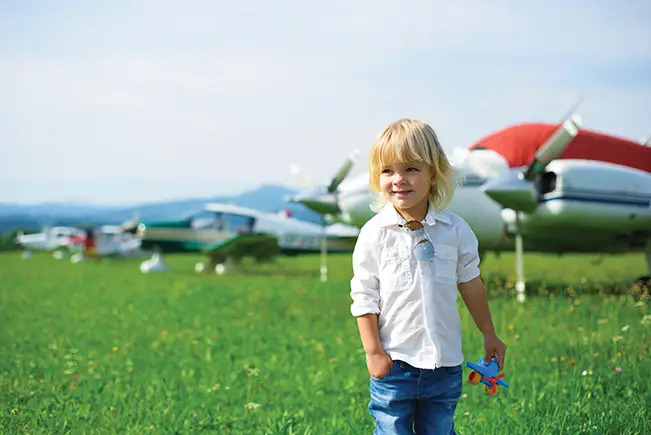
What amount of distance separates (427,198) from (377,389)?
2.42 ft

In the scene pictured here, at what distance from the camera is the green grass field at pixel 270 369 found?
13.0 feet

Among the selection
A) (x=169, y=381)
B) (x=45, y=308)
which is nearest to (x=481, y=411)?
(x=169, y=381)

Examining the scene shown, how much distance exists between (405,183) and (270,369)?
138 inches

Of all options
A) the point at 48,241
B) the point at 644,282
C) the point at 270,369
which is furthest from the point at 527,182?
the point at 48,241

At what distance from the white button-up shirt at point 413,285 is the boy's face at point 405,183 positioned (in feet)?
0.21

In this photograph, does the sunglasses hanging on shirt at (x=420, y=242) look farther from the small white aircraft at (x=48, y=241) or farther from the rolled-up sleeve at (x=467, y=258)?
the small white aircraft at (x=48, y=241)

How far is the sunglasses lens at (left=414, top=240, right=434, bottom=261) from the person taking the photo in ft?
7.76

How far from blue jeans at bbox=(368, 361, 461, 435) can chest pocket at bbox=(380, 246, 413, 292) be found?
0.93ft

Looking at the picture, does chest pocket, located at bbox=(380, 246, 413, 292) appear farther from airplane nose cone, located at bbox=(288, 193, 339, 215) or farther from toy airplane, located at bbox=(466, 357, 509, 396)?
airplane nose cone, located at bbox=(288, 193, 339, 215)

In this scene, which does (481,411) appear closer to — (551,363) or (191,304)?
(551,363)

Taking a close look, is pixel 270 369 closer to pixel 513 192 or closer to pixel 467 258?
pixel 467 258

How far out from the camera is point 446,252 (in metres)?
2.42

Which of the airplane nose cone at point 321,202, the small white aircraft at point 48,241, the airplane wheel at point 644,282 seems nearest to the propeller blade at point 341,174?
the airplane nose cone at point 321,202

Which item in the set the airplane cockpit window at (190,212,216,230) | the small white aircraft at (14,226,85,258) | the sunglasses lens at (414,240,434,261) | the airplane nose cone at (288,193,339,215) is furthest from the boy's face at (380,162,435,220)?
the small white aircraft at (14,226,85,258)
